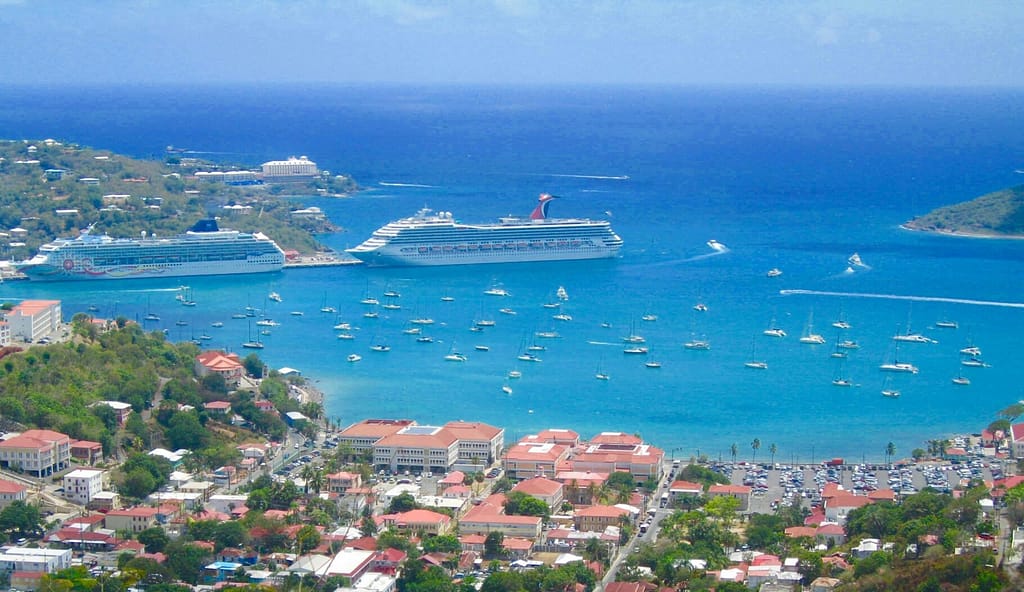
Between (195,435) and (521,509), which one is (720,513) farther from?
(195,435)

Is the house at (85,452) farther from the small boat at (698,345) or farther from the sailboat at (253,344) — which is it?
the small boat at (698,345)

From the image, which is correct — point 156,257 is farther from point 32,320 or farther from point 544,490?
point 544,490

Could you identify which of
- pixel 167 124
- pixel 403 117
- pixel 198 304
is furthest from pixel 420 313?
pixel 403 117

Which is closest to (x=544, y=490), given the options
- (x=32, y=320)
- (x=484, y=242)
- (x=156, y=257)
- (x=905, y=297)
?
(x=32, y=320)

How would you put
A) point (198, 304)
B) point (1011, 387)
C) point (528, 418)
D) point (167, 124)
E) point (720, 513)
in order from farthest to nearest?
point (167, 124)
point (198, 304)
point (1011, 387)
point (528, 418)
point (720, 513)

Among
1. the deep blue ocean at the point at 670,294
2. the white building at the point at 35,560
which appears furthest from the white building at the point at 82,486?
the deep blue ocean at the point at 670,294

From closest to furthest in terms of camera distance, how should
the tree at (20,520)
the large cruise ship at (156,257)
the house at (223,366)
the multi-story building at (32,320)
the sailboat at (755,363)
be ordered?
1. the tree at (20,520)
2. the house at (223,366)
3. the multi-story building at (32,320)
4. the sailboat at (755,363)
5. the large cruise ship at (156,257)
